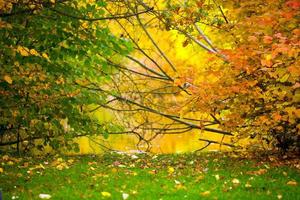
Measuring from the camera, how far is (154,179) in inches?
333

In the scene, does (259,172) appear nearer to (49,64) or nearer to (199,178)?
(199,178)

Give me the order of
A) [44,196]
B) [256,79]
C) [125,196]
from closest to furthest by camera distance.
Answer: [44,196] → [125,196] → [256,79]

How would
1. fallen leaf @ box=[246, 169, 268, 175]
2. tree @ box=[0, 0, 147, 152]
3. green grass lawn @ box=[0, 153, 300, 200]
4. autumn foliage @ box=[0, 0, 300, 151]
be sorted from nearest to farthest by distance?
green grass lawn @ box=[0, 153, 300, 200] → autumn foliage @ box=[0, 0, 300, 151] → tree @ box=[0, 0, 147, 152] → fallen leaf @ box=[246, 169, 268, 175]

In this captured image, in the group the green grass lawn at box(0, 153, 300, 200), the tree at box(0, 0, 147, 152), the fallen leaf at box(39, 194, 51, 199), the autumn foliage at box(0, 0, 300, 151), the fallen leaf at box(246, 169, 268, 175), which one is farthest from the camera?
the fallen leaf at box(246, 169, 268, 175)

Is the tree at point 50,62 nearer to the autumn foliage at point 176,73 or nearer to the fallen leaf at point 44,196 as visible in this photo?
the autumn foliage at point 176,73

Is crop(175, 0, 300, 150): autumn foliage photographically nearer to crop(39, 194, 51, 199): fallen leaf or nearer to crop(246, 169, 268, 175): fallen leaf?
crop(246, 169, 268, 175): fallen leaf

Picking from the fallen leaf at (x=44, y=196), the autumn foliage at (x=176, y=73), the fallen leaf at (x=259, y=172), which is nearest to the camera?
the fallen leaf at (x=44, y=196)

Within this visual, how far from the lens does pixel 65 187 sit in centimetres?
757

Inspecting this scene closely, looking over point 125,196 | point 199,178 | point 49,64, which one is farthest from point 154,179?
point 49,64

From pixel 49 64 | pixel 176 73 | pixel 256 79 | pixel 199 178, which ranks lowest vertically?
pixel 199 178

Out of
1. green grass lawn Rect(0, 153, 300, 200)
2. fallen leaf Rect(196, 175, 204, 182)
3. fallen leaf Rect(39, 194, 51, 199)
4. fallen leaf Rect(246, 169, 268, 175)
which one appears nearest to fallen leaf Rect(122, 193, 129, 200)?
green grass lawn Rect(0, 153, 300, 200)

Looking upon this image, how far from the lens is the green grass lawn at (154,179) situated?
23.1ft

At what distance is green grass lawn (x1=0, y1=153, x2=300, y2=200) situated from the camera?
7.04 metres

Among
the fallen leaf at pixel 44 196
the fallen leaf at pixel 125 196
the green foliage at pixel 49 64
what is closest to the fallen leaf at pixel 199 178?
the fallen leaf at pixel 125 196
